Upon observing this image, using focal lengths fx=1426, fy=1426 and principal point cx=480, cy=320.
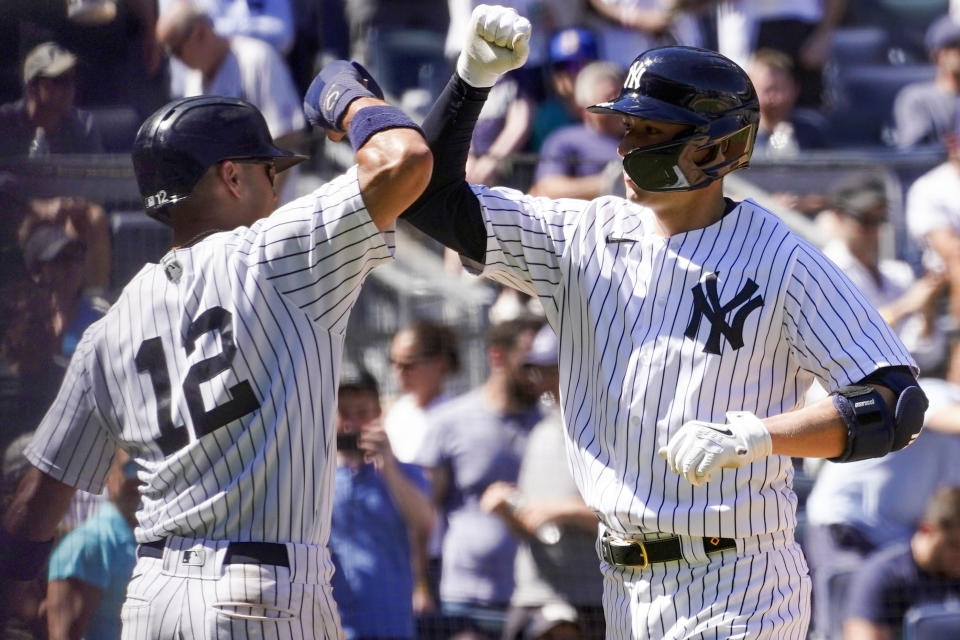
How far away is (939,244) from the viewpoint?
5.80m

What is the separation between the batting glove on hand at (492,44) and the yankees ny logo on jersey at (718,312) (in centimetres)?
65

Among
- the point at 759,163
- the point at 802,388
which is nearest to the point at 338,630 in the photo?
the point at 802,388

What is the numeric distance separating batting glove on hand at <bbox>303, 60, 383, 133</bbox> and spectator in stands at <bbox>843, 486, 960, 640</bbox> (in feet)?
9.09

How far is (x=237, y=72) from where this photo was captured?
5953 millimetres

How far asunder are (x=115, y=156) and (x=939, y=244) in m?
3.26

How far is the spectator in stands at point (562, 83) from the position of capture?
6.63m

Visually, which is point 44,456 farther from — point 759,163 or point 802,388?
point 759,163

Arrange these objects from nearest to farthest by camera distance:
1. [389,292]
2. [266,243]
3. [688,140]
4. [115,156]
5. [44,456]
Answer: [266,243]
[688,140]
[44,456]
[115,156]
[389,292]

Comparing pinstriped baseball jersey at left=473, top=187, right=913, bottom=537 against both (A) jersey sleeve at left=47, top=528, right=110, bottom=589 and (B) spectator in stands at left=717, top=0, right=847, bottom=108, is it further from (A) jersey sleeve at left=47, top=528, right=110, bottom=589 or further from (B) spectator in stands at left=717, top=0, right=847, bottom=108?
(B) spectator in stands at left=717, top=0, right=847, bottom=108

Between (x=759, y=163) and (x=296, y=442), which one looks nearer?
(x=296, y=442)

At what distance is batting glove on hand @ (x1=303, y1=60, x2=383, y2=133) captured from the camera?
3.08 m

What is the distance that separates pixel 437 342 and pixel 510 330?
313 millimetres

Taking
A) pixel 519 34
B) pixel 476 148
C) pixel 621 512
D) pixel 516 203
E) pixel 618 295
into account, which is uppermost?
pixel 476 148

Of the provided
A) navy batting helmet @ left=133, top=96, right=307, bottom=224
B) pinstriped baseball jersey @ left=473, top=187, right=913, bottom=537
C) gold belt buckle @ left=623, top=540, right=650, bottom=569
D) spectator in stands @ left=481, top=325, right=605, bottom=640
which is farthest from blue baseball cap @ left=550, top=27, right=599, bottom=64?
gold belt buckle @ left=623, top=540, right=650, bottom=569
